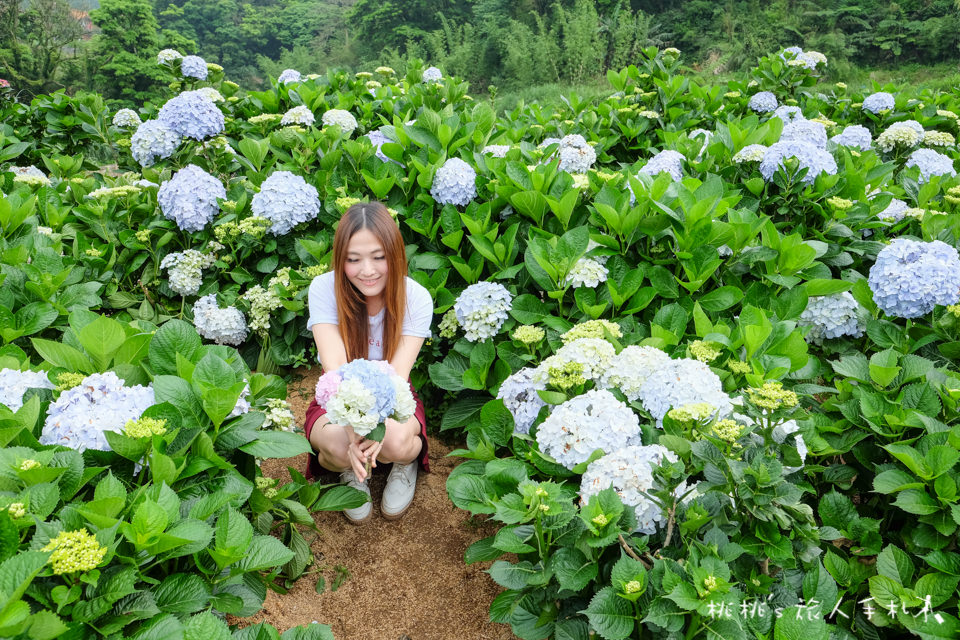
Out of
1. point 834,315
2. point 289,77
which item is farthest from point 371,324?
point 289,77

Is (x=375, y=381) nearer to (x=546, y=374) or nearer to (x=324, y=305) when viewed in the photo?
(x=546, y=374)

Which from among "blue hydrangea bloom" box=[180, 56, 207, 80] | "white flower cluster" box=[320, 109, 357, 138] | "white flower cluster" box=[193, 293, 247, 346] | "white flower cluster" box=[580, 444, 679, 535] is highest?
"blue hydrangea bloom" box=[180, 56, 207, 80]

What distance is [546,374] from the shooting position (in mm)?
1894

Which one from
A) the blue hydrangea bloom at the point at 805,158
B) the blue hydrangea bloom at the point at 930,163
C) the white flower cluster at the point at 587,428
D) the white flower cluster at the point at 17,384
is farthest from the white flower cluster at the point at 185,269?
the blue hydrangea bloom at the point at 930,163

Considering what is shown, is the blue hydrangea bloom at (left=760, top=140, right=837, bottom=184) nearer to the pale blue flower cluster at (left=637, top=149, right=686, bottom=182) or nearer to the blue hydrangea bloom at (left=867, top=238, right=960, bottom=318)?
the pale blue flower cluster at (left=637, top=149, right=686, bottom=182)

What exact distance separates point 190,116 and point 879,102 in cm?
441

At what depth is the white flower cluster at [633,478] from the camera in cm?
156

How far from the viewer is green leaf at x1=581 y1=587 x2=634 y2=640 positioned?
138 cm

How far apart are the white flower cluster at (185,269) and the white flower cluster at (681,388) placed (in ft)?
7.99

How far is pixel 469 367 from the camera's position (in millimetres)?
2580

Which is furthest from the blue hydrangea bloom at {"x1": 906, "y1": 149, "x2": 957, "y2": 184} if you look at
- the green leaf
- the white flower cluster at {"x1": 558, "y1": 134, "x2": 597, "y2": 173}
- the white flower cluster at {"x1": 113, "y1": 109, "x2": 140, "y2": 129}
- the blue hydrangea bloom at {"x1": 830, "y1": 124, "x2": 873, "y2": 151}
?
the white flower cluster at {"x1": 113, "y1": 109, "x2": 140, "y2": 129}

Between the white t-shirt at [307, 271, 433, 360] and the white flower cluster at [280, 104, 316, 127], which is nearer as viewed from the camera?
the white t-shirt at [307, 271, 433, 360]

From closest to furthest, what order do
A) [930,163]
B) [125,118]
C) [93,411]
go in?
1. [93,411]
2. [930,163]
3. [125,118]

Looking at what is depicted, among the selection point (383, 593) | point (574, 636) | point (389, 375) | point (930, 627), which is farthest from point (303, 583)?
point (930, 627)
